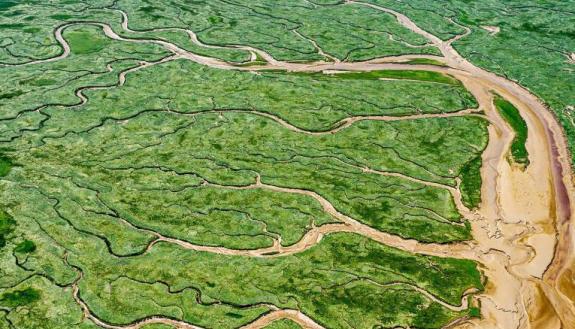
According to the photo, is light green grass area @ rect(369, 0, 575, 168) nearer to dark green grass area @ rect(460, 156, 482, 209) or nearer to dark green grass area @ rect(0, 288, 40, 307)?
dark green grass area @ rect(460, 156, 482, 209)

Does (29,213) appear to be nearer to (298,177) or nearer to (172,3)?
(298,177)

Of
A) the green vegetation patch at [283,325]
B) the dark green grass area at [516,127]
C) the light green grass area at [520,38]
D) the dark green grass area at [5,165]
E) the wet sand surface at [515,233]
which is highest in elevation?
the light green grass area at [520,38]

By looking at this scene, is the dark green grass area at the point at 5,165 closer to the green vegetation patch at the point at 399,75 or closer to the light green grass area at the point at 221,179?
the light green grass area at the point at 221,179

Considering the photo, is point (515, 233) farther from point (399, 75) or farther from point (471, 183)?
point (399, 75)

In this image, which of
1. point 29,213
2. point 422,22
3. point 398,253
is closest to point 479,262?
point 398,253

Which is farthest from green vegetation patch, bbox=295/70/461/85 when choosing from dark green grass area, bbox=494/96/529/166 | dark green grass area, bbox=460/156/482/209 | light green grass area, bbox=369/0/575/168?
dark green grass area, bbox=460/156/482/209

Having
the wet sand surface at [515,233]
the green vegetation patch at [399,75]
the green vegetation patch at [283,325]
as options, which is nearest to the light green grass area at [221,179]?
the green vegetation patch at [283,325]
